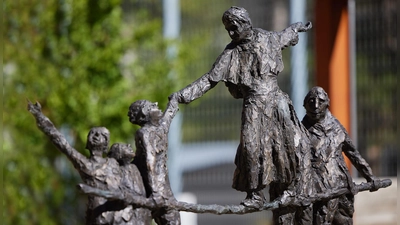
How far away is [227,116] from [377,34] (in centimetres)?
195

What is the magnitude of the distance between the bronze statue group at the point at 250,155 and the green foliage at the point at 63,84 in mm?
3757

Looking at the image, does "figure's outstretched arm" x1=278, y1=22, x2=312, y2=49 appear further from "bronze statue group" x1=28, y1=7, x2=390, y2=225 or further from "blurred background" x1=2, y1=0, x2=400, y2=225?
"blurred background" x1=2, y1=0, x2=400, y2=225

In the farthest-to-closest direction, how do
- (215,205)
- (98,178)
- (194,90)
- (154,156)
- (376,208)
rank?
(376,208) < (194,90) < (215,205) < (154,156) < (98,178)

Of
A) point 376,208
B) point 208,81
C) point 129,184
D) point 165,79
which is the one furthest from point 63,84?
point 129,184

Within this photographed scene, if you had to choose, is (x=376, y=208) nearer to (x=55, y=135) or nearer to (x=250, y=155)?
(x=250, y=155)

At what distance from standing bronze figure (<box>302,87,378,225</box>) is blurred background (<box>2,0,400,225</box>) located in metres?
3.25

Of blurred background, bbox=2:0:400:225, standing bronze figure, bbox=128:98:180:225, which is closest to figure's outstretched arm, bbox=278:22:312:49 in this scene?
standing bronze figure, bbox=128:98:180:225

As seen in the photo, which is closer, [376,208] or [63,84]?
[376,208]

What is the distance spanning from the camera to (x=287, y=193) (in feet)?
15.1

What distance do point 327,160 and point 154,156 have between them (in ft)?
3.91

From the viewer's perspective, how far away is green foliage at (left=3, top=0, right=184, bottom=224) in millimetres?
8391

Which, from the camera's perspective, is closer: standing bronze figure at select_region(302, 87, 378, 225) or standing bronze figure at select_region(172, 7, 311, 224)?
standing bronze figure at select_region(172, 7, 311, 224)

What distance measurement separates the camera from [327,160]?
4855 millimetres

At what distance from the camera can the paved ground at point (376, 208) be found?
27.2 feet
